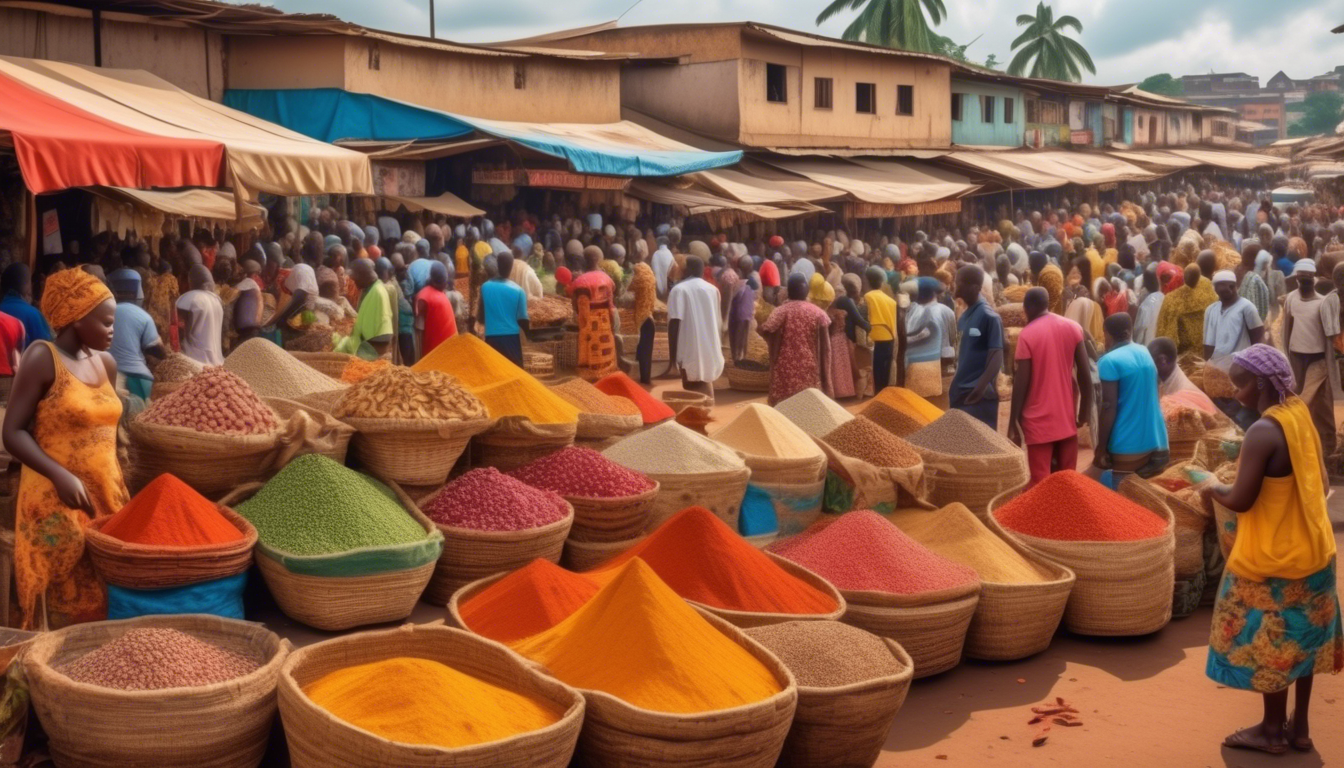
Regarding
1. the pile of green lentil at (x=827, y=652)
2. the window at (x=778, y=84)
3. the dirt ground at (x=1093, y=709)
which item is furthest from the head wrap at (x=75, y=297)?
the window at (x=778, y=84)

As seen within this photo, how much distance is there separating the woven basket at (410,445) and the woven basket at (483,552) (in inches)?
13.6

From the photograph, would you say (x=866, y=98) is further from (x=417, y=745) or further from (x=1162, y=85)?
(x=1162, y=85)

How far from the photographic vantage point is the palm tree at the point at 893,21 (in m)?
39.5

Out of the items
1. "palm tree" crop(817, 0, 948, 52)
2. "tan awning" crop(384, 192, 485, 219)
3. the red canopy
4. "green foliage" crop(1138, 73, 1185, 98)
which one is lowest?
the red canopy

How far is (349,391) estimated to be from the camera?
19.3 feet

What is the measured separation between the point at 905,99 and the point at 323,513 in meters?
22.5

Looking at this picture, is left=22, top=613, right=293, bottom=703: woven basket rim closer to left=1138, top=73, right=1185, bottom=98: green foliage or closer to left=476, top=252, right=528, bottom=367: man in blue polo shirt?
left=476, top=252, right=528, bottom=367: man in blue polo shirt

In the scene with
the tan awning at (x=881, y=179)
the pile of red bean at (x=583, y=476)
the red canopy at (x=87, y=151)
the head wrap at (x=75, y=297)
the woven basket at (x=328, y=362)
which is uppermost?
the tan awning at (x=881, y=179)

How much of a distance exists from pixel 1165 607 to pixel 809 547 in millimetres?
1512

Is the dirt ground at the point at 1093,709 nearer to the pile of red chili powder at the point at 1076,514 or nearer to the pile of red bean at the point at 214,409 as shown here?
the pile of red chili powder at the point at 1076,514

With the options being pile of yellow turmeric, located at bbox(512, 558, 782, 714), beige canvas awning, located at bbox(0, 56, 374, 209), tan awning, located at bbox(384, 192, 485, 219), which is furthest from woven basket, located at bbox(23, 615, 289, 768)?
tan awning, located at bbox(384, 192, 485, 219)

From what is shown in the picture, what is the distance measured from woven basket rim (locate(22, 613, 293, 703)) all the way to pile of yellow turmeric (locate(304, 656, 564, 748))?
158 millimetres

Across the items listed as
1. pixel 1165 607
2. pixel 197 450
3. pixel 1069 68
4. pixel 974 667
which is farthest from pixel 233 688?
pixel 1069 68

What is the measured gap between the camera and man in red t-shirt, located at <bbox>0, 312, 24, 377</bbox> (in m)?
6.93
